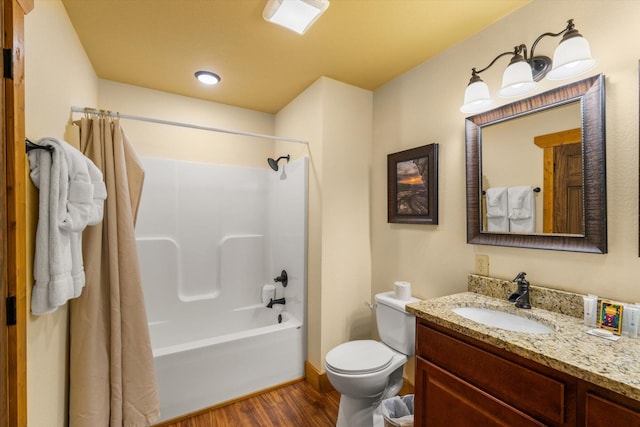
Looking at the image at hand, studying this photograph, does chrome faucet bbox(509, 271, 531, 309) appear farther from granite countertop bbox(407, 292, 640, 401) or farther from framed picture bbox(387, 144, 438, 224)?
framed picture bbox(387, 144, 438, 224)

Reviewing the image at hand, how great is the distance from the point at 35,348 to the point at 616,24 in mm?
2657

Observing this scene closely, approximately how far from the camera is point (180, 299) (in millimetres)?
A: 2609

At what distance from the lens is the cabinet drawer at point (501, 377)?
2.91 feet

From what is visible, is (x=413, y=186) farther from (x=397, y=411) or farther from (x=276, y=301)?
(x=276, y=301)

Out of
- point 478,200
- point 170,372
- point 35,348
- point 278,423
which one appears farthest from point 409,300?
point 35,348

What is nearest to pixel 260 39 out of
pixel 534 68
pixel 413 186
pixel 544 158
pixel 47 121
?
pixel 47 121

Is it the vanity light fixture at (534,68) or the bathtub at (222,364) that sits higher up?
the vanity light fixture at (534,68)

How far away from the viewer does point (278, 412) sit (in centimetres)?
195

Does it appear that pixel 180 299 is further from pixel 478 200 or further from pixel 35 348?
pixel 478 200

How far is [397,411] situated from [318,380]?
0.72 meters

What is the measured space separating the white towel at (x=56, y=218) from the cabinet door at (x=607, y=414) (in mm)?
1779

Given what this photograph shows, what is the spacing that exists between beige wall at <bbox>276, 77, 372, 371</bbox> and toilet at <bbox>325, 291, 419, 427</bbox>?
406 mm

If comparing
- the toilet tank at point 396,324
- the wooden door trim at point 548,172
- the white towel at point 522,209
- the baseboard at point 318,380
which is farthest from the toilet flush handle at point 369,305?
the wooden door trim at point 548,172

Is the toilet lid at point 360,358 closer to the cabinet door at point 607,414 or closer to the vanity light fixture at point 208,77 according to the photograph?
the cabinet door at point 607,414
